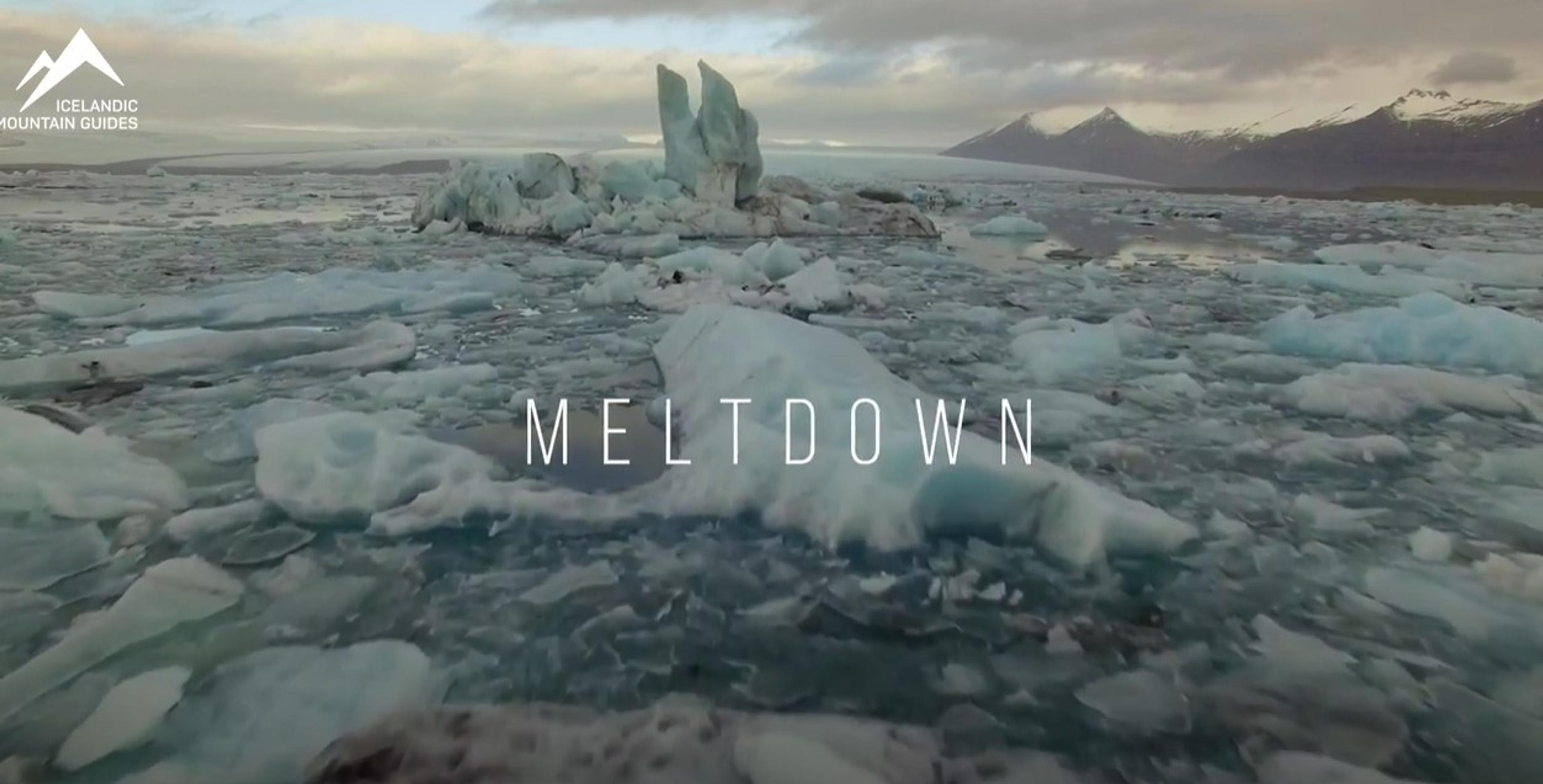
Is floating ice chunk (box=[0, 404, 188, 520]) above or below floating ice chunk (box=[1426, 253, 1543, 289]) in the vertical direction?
below

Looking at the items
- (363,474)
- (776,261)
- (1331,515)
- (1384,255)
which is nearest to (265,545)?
(363,474)

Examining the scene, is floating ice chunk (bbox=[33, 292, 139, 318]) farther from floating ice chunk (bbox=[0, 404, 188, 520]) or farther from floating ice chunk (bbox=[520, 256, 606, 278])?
floating ice chunk (bbox=[520, 256, 606, 278])

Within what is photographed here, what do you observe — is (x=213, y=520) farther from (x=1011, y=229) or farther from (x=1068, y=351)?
(x=1011, y=229)

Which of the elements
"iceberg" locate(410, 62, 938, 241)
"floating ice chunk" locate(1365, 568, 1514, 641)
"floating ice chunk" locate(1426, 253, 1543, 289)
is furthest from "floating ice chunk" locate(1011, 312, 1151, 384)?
"iceberg" locate(410, 62, 938, 241)

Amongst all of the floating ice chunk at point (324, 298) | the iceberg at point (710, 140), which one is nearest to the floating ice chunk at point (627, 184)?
the iceberg at point (710, 140)

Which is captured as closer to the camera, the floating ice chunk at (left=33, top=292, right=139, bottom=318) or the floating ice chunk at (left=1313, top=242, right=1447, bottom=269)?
the floating ice chunk at (left=33, top=292, right=139, bottom=318)

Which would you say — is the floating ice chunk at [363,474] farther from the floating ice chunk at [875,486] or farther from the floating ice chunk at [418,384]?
the floating ice chunk at [418,384]

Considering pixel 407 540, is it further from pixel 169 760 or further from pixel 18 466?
pixel 18 466
